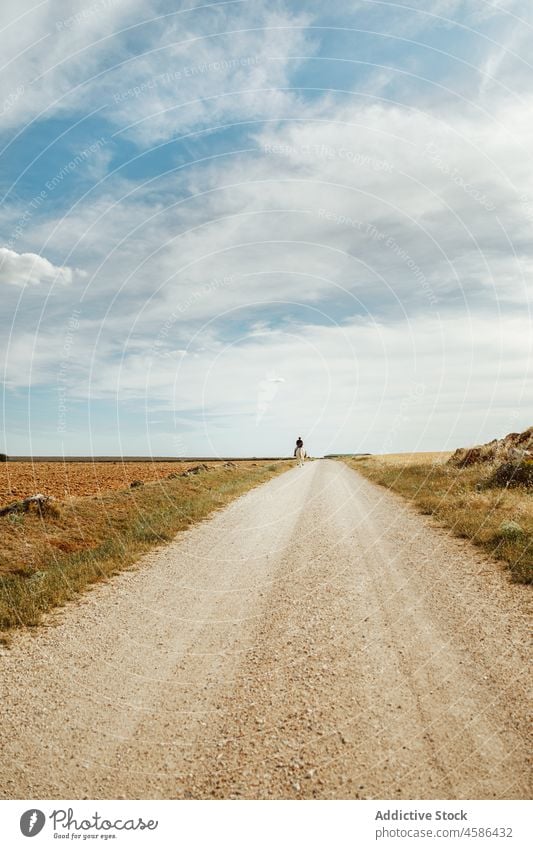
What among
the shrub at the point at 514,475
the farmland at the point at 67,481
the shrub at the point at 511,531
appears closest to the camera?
the shrub at the point at 511,531

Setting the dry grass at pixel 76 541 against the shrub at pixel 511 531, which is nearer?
the dry grass at pixel 76 541

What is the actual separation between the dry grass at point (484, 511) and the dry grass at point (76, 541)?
845 cm

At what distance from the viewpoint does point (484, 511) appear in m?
15.6

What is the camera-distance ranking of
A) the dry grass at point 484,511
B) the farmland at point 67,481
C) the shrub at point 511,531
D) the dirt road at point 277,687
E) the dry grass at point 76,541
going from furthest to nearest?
the farmland at point 67,481 → the shrub at point 511,531 → the dry grass at point 484,511 → the dry grass at point 76,541 → the dirt road at point 277,687

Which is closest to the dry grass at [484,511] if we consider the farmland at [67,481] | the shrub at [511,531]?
the shrub at [511,531]

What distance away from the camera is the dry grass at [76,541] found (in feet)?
29.2

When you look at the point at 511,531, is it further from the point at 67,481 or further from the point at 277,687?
the point at 67,481

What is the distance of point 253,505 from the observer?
21062 mm

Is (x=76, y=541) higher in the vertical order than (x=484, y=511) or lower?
lower

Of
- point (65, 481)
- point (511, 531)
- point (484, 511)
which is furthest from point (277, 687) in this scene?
point (65, 481)

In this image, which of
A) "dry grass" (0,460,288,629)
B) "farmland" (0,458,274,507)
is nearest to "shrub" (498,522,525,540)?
"dry grass" (0,460,288,629)

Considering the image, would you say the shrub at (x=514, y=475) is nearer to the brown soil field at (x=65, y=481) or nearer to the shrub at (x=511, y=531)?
the shrub at (x=511, y=531)

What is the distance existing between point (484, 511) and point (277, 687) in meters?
12.3

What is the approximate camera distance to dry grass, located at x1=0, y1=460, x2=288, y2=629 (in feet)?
29.2
